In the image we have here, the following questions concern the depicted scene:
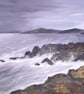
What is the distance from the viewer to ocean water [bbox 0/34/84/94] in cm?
639

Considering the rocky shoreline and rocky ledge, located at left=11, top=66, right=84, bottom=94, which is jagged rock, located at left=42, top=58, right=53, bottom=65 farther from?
rocky ledge, located at left=11, top=66, right=84, bottom=94

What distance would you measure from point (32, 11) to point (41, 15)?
259 millimetres

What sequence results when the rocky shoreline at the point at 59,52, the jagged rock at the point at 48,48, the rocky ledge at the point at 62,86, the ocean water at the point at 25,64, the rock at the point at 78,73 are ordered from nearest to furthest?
the rocky ledge at the point at 62,86
the rock at the point at 78,73
the ocean water at the point at 25,64
the rocky shoreline at the point at 59,52
the jagged rock at the point at 48,48

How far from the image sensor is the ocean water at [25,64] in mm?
6387

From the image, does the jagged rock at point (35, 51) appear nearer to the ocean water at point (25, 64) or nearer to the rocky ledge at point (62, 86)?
the ocean water at point (25, 64)

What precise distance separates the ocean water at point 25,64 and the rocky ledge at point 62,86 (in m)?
0.24

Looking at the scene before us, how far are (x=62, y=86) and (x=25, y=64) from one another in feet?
4.88

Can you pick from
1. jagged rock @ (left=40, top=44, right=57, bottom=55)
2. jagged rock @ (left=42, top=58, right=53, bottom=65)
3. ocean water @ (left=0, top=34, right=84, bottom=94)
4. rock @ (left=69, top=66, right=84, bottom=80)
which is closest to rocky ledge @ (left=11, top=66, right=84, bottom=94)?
rock @ (left=69, top=66, right=84, bottom=80)

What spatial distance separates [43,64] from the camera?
6926 mm

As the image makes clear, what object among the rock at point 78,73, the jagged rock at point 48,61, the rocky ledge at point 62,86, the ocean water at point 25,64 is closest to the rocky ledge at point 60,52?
the jagged rock at point 48,61

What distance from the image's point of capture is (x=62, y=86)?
582 cm

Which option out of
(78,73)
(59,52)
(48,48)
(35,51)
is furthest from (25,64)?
(78,73)

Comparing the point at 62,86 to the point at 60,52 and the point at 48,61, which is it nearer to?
the point at 48,61

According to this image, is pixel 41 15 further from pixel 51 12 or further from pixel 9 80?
pixel 9 80
